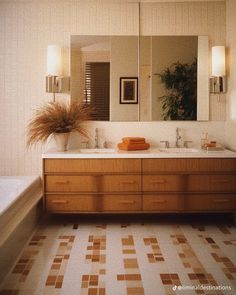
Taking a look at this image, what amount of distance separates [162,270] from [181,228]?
937mm

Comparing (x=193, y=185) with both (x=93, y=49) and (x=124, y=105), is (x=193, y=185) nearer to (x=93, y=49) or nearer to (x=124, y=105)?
(x=124, y=105)

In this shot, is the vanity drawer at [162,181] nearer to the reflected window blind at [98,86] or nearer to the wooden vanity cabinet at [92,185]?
the wooden vanity cabinet at [92,185]

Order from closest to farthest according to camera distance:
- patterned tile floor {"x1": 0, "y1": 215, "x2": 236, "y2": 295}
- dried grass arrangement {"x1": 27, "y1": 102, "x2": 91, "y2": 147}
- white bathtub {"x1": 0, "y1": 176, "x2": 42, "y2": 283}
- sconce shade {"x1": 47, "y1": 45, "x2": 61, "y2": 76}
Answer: patterned tile floor {"x1": 0, "y1": 215, "x2": 236, "y2": 295} → white bathtub {"x1": 0, "y1": 176, "x2": 42, "y2": 283} → dried grass arrangement {"x1": 27, "y1": 102, "x2": 91, "y2": 147} → sconce shade {"x1": 47, "y1": 45, "x2": 61, "y2": 76}

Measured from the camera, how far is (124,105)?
3.60m

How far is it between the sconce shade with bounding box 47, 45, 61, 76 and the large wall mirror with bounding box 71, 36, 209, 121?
0.56 feet

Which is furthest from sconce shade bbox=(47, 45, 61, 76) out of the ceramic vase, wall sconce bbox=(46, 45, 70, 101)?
the ceramic vase

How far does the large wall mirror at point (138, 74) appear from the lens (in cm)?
355

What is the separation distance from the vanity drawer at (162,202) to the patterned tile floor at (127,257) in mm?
201

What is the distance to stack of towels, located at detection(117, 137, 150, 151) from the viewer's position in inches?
133

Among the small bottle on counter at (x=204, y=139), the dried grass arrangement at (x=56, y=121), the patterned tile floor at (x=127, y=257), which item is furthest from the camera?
the small bottle on counter at (x=204, y=139)

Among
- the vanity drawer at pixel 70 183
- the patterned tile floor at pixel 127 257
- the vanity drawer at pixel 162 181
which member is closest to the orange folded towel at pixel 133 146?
the vanity drawer at pixel 162 181

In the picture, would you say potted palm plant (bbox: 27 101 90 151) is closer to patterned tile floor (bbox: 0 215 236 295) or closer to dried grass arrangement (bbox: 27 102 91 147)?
dried grass arrangement (bbox: 27 102 91 147)

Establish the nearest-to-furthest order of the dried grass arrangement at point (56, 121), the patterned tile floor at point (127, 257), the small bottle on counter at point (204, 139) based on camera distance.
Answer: the patterned tile floor at point (127, 257), the dried grass arrangement at point (56, 121), the small bottle on counter at point (204, 139)

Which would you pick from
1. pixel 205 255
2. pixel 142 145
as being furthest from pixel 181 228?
pixel 142 145
